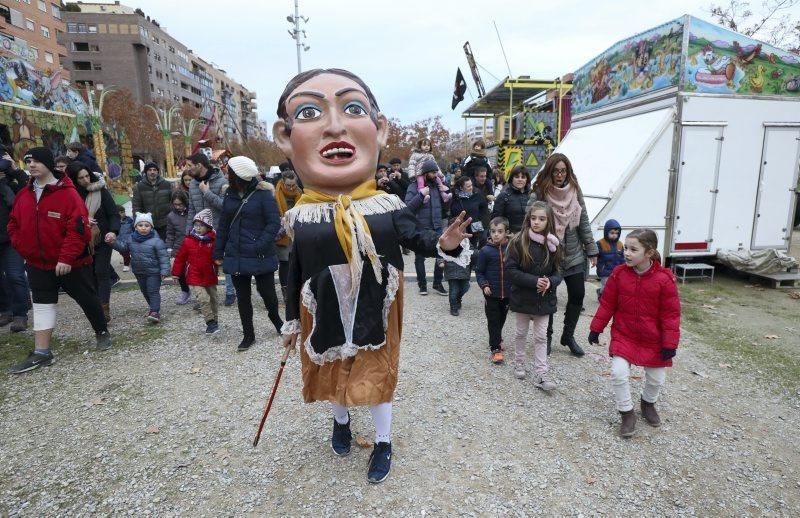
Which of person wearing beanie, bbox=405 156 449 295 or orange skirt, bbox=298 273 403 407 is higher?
person wearing beanie, bbox=405 156 449 295

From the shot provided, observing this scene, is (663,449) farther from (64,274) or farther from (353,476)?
(64,274)

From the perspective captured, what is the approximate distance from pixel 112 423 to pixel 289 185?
2976 millimetres

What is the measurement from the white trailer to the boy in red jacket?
520cm

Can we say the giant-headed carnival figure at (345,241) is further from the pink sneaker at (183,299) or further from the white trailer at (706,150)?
the white trailer at (706,150)

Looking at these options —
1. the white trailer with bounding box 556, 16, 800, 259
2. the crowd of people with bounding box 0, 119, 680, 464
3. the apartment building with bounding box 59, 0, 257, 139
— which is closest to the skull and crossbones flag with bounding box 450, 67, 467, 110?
the white trailer with bounding box 556, 16, 800, 259

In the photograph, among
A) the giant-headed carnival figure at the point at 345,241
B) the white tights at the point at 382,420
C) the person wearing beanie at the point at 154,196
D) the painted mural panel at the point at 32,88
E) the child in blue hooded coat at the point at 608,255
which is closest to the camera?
the giant-headed carnival figure at the point at 345,241

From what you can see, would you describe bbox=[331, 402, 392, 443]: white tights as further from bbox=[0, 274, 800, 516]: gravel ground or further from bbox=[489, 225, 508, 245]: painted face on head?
bbox=[489, 225, 508, 245]: painted face on head

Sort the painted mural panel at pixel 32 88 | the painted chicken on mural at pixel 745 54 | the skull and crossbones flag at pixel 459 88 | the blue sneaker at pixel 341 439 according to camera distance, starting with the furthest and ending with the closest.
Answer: the skull and crossbones flag at pixel 459 88, the painted mural panel at pixel 32 88, the painted chicken on mural at pixel 745 54, the blue sneaker at pixel 341 439

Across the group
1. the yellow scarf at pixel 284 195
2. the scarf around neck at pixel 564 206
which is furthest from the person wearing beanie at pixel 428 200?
the scarf around neck at pixel 564 206

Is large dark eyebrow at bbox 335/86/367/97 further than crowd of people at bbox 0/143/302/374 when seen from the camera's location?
No

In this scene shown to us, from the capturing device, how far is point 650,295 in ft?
9.50

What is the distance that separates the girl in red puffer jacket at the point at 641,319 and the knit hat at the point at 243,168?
3.22m

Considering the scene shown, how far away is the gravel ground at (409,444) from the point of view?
2430 millimetres

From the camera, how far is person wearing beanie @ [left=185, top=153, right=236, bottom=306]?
536cm
